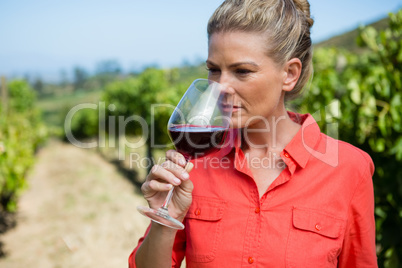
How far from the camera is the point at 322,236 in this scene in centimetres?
138

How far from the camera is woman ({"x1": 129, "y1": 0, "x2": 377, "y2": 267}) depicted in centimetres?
135

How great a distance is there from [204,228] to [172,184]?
287 millimetres

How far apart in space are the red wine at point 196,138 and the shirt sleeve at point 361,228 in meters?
0.59

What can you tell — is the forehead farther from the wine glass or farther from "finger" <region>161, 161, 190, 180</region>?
"finger" <region>161, 161, 190, 180</region>

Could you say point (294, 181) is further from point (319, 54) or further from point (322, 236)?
point (319, 54)

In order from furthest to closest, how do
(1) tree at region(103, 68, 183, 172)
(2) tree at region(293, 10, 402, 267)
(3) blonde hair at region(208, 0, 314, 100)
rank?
(1) tree at region(103, 68, 183, 172) < (2) tree at region(293, 10, 402, 267) < (3) blonde hair at region(208, 0, 314, 100)

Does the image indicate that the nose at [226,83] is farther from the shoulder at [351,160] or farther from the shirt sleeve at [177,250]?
the shirt sleeve at [177,250]

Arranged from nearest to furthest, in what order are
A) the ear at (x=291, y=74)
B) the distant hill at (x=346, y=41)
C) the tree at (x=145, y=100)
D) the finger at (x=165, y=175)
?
1. the finger at (x=165, y=175)
2. the ear at (x=291, y=74)
3. the tree at (x=145, y=100)
4. the distant hill at (x=346, y=41)

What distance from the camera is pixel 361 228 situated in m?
1.40

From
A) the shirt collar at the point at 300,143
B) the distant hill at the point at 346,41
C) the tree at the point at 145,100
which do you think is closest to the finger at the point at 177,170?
the shirt collar at the point at 300,143

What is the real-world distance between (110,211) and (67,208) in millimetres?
1197

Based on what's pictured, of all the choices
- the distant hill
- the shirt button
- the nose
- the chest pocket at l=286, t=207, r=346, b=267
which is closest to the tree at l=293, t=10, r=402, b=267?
the chest pocket at l=286, t=207, r=346, b=267

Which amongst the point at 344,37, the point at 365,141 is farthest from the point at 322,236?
the point at 344,37

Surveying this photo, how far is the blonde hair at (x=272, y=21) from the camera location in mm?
1370
